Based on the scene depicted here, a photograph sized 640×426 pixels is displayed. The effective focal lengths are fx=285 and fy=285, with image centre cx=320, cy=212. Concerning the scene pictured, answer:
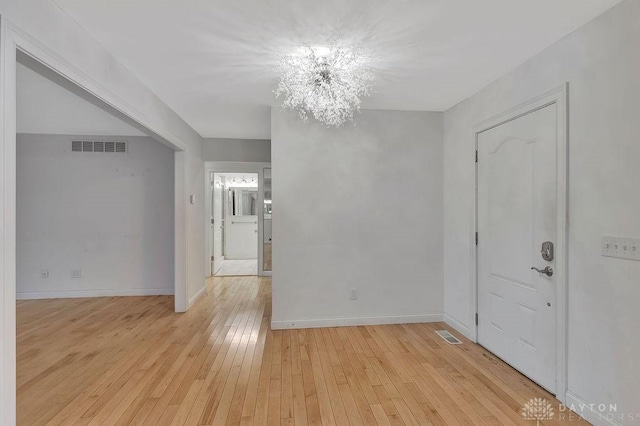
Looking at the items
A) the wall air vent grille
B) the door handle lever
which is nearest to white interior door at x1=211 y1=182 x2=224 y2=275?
the wall air vent grille

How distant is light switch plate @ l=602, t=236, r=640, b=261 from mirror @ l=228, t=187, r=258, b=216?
737cm

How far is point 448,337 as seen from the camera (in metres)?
3.04

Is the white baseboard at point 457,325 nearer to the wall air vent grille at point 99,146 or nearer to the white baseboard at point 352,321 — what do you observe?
the white baseboard at point 352,321

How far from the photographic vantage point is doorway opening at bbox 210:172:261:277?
683cm

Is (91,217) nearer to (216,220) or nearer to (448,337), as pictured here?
(216,220)

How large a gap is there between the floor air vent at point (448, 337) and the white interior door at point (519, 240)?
23 centimetres

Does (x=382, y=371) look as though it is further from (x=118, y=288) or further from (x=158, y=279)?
(x=118, y=288)

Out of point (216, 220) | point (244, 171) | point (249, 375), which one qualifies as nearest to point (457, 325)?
point (249, 375)

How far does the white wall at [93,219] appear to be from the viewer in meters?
4.34

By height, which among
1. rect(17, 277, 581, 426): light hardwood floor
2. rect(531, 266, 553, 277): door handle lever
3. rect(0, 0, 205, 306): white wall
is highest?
rect(0, 0, 205, 306): white wall

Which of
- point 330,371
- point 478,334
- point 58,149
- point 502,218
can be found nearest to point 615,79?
point 502,218

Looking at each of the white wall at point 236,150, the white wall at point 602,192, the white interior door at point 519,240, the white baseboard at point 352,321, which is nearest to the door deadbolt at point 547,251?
the white interior door at point 519,240

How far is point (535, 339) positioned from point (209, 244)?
5.28m

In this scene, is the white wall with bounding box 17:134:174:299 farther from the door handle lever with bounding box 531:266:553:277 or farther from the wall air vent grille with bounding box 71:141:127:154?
the door handle lever with bounding box 531:266:553:277
